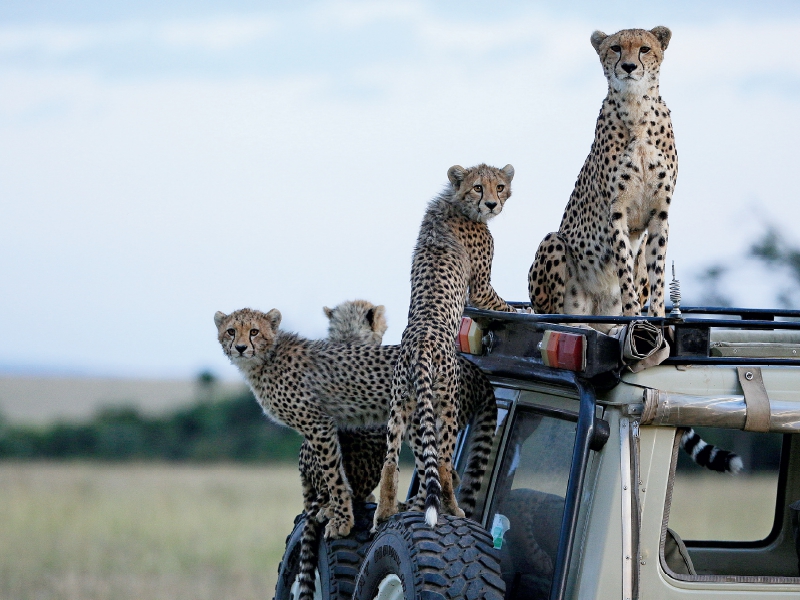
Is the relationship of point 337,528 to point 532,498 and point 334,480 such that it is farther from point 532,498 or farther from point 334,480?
point 532,498

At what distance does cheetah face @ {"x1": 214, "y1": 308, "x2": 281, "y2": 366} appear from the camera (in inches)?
162

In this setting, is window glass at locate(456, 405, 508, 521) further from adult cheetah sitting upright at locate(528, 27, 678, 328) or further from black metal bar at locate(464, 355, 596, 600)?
black metal bar at locate(464, 355, 596, 600)

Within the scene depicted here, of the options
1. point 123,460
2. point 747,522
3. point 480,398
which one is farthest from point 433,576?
point 123,460

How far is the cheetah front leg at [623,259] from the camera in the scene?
3.53 meters

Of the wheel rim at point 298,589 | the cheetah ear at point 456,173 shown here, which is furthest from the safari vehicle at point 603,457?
the cheetah ear at point 456,173

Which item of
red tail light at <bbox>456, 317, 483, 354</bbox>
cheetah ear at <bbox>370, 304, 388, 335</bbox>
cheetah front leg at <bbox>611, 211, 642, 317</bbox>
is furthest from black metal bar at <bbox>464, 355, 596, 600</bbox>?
cheetah ear at <bbox>370, 304, 388, 335</bbox>

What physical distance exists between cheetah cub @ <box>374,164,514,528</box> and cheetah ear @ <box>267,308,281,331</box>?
1.97 feet

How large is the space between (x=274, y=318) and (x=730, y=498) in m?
7.47

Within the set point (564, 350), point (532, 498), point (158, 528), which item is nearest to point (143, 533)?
point (158, 528)

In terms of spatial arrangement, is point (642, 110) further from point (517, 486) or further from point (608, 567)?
point (608, 567)

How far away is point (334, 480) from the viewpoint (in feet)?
11.8

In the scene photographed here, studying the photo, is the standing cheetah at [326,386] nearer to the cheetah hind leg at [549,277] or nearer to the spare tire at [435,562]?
the cheetah hind leg at [549,277]

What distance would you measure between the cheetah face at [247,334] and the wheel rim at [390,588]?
143cm

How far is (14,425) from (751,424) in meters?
24.3
